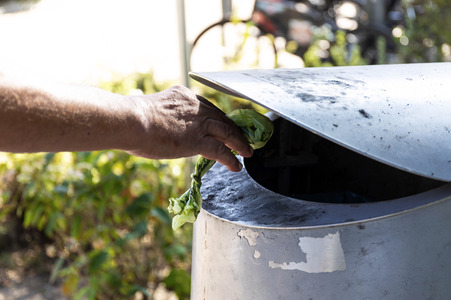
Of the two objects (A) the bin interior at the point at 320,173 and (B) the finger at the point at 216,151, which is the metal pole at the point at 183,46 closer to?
(A) the bin interior at the point at 320,173

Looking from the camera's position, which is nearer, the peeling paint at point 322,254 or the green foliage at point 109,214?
the peeling paint at point 322,254

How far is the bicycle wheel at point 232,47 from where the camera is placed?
15.4ft

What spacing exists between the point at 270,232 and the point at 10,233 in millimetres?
2678

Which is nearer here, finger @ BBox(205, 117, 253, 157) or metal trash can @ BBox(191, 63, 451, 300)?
metal trash can @ BBox(191, 63, 451, 300)

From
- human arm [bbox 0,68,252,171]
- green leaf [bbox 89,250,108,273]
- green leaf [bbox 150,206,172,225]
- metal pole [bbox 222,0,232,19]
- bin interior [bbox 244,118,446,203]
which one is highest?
metal pole [bbox 222,0,232,19]

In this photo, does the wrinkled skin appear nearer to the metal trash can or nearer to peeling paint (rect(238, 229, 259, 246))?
the metal trash can

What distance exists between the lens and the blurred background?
95.7 inches

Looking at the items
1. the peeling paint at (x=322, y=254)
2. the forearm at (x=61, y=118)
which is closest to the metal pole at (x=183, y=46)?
the forearm at (x=61, y=118)

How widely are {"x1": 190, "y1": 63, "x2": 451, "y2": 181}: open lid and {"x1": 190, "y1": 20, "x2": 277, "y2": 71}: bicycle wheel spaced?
119 inches

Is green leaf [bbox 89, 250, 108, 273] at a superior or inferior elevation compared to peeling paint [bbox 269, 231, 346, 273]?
inferior

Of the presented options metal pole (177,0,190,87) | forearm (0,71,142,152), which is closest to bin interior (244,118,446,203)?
forearm (0,71,142,152)

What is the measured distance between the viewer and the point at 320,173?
5.85 ft

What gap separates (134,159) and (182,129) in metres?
1.44

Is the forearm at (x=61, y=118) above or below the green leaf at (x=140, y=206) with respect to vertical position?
above
